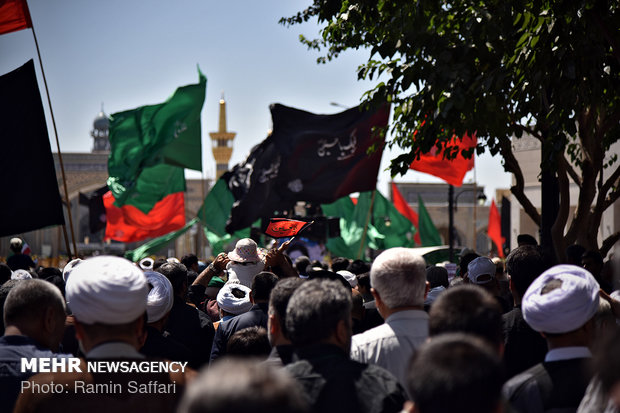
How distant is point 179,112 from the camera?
1672cm

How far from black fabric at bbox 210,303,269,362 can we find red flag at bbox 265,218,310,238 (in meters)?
2.30

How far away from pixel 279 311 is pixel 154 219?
57.9 feet

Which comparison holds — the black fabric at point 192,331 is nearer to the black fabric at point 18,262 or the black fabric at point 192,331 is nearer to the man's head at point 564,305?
the man's head at point 564,305

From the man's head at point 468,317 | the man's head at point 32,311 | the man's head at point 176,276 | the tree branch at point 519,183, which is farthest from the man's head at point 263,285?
the tree branch at point 519,183

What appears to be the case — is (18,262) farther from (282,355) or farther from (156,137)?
(282,355)

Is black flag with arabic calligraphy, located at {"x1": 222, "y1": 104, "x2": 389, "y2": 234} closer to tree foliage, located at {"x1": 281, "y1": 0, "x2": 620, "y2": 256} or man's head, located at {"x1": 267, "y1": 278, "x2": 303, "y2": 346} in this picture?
tree foliage, located at {"x1": 281, "y1": 0, "x2": 620, "y2": 256}

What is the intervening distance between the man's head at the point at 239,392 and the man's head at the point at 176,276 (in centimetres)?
452

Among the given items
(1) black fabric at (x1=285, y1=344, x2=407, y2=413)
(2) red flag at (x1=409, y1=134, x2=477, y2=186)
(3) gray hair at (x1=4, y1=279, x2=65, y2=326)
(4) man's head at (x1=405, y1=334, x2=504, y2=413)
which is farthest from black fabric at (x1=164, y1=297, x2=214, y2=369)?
(2) red flag at (x1=409, y1=134, x2=477, y2=186)

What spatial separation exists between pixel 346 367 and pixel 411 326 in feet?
2.58

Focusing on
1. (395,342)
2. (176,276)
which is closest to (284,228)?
(176,276)

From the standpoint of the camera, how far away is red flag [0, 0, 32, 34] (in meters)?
9.38

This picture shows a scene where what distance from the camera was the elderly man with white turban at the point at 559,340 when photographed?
3.14m

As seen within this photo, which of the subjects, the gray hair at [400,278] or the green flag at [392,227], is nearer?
the gray hair at [400,278]

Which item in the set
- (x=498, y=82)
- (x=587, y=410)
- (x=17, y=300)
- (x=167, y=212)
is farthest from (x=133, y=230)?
(x=587, y=410)
